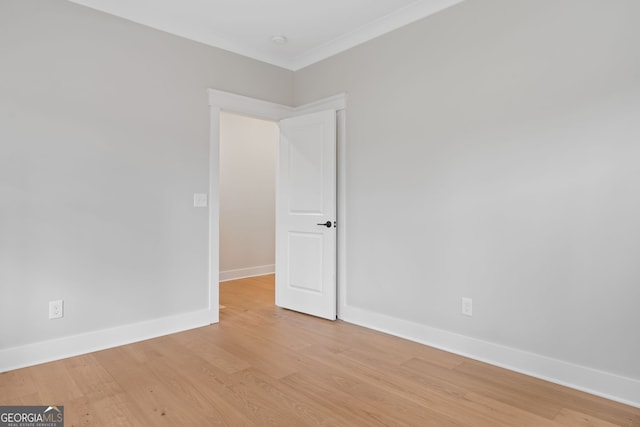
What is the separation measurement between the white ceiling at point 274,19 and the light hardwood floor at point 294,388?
8.68ft

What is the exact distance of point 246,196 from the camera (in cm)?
583

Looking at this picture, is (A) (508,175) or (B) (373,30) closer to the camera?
(A) (508,175)

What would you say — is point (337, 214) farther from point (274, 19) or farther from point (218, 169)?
point (274, 19)

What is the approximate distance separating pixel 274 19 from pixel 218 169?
1.41 metres

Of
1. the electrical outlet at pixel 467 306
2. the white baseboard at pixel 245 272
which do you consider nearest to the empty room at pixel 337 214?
the electrical outlet at pixel 467 306

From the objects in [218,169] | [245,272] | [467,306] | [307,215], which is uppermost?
[218,169]

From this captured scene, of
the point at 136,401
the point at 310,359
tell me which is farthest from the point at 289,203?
the point at 136,401

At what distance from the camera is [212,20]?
10.5 feet

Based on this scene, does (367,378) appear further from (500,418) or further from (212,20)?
(212,20)

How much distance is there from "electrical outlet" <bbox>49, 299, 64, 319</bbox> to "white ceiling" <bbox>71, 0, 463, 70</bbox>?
2.21 meters

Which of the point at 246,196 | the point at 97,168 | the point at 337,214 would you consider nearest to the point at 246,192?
the point at 246,196

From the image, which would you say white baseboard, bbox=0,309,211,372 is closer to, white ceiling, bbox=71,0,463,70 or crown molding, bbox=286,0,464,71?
white ceiling, bbox=71,0,463,70

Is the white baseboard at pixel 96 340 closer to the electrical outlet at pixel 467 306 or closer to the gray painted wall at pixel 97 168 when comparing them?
the gray painted wall at pixel 97 168

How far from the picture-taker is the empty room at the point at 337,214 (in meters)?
2.14
